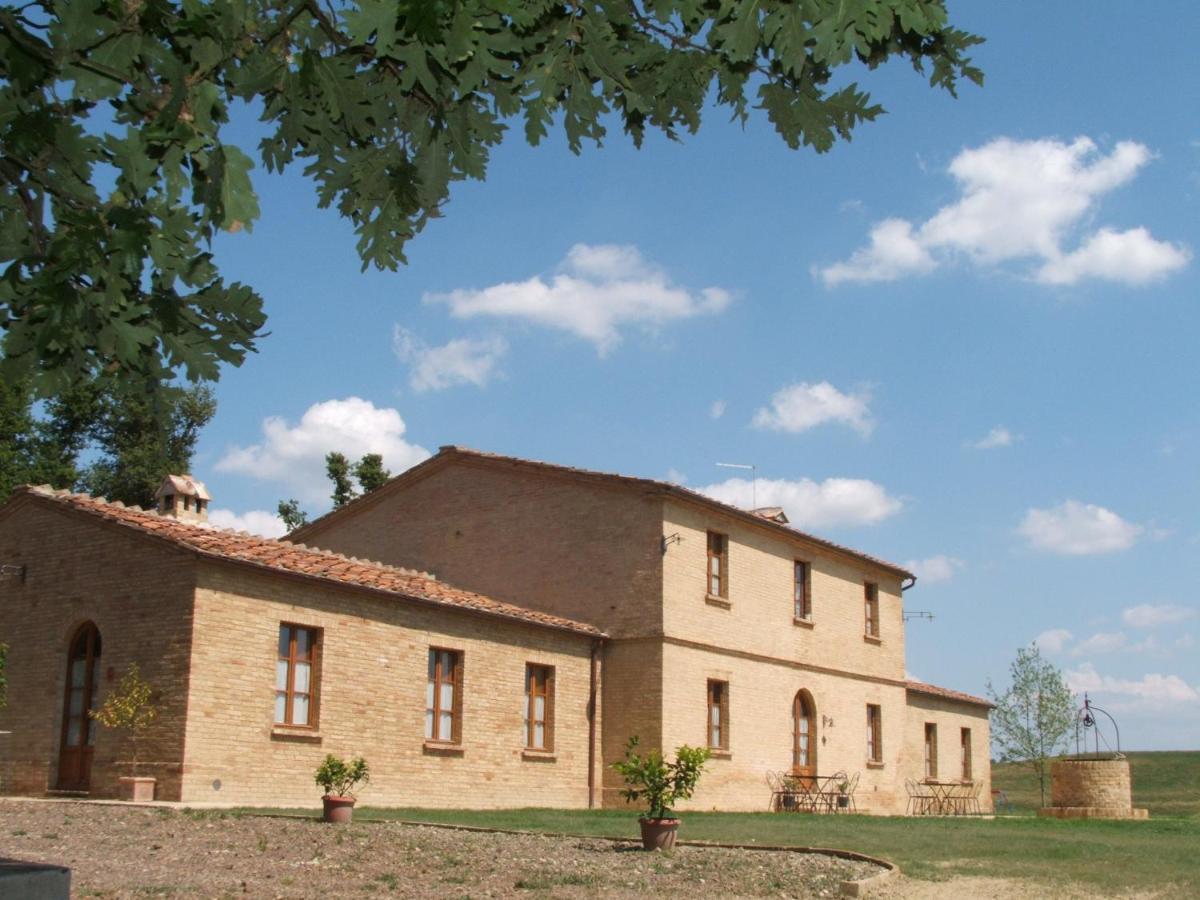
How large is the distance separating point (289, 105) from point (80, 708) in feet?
51.6

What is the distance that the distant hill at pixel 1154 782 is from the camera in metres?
46.4

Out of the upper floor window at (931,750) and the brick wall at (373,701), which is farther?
the upper floor window at (931,750)

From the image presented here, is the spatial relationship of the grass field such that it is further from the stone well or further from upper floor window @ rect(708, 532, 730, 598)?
upper floor window @ rect(708, 532, 730, 598)

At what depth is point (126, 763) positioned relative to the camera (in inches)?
667

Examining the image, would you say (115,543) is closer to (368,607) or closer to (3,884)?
(368,607)

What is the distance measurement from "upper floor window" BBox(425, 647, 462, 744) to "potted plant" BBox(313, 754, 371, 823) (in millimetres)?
4339

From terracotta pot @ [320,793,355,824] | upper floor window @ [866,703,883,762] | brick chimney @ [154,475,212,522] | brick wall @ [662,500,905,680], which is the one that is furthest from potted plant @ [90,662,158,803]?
upper floor window @ [866,703,883,762]

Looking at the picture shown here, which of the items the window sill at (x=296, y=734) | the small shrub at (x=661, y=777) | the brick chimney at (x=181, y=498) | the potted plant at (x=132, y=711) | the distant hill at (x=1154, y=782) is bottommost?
the distant hill at (x=1154, y=782)

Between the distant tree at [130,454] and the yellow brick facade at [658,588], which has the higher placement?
the distant tree at [130,454]

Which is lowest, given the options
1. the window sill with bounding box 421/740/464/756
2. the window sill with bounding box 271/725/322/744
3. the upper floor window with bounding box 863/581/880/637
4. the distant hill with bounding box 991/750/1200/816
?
the distant hill with bounding box 991/750/1200/816

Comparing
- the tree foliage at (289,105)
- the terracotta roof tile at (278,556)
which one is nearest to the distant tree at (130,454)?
the terracotta roof tile at (278,556)

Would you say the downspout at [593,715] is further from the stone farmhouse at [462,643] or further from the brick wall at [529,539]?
the brick wall at [529,539]

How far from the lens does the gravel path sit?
9.96 meters

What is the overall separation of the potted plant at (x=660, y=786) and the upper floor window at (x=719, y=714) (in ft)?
36.1
